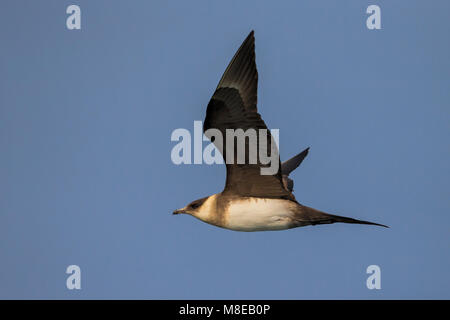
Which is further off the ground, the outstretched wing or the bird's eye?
the outstretched wing

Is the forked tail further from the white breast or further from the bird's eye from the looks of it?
the bird's eye

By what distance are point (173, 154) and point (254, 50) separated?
1922 millimetres

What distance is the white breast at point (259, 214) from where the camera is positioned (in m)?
10.1

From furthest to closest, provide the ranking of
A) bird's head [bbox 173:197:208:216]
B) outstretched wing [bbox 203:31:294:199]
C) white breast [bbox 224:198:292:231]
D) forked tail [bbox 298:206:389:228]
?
bird's head [bbox 173:197:208:216], white breast [bbox 224:198:292:231], forked tail [bbox 298:206:389:228], outstretched wing [bbox 203:31:294:199]

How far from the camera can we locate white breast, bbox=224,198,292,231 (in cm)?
1014

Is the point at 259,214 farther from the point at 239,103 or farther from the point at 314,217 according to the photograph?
the point at 239,103

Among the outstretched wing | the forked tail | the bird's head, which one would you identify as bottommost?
the forked tail

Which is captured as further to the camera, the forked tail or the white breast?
the white breast

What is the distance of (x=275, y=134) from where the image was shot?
9641mm

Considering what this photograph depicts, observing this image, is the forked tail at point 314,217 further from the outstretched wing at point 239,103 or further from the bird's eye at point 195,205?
the bird's eye at point 195,205

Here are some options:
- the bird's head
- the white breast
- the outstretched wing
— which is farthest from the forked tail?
the bird's head

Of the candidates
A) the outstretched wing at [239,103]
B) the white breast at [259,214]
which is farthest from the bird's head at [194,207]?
the outstretched wing at [239,103]

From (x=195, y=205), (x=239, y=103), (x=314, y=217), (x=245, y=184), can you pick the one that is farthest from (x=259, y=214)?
(x=239, y=103)
